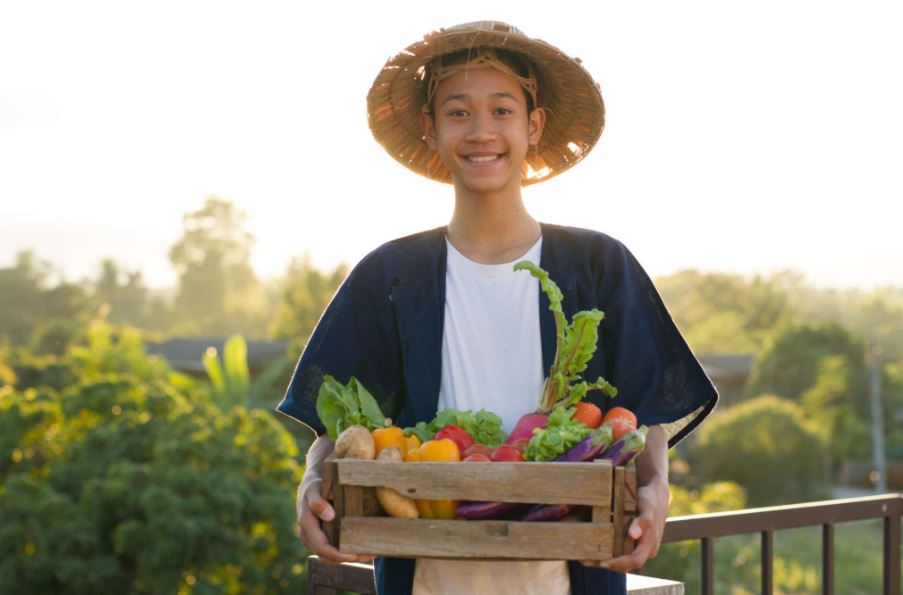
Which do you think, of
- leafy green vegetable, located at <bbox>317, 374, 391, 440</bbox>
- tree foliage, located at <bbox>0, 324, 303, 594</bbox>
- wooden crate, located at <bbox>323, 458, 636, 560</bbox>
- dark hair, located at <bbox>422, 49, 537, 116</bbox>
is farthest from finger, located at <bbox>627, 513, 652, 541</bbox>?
tree foliage, located at <bbox>0, 324, 303, 594</bbox>

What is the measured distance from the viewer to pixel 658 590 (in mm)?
2504

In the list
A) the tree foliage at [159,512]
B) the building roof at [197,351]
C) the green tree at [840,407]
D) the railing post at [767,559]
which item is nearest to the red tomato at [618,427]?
the railing post at [767,559]

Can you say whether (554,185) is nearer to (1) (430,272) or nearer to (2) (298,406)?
(1) (430,272)

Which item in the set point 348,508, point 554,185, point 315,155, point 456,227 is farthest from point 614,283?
point 315,155

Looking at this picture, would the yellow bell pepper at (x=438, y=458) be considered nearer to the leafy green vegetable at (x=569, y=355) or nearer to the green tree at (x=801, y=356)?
the leafy green vegetable at (x=569, y=355)

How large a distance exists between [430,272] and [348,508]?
0.54 m

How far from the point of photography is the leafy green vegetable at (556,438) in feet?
5.44

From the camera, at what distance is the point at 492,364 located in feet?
6.49

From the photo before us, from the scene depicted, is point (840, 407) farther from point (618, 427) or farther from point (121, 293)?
point (121, 293)

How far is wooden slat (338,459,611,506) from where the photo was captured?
1603mm

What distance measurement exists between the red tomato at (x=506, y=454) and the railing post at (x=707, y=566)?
1.27 meters

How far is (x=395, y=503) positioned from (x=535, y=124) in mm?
861

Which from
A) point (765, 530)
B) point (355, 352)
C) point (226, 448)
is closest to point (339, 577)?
point (355, 352)

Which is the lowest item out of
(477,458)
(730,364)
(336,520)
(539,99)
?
(336,520)
